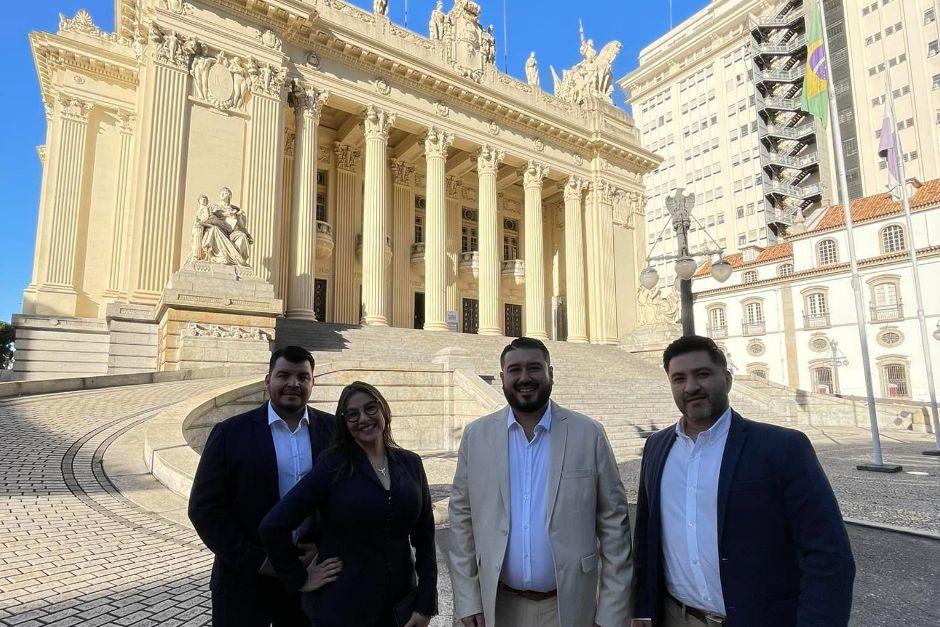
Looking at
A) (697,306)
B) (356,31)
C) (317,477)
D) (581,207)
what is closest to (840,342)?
(697,306)

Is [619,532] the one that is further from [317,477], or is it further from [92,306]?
[92,306]

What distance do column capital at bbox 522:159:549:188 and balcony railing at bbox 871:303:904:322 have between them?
23.0 m

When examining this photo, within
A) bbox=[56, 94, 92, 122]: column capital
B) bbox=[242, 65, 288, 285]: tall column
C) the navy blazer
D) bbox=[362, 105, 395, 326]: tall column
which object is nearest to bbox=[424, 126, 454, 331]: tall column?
bbox=[362, 105, 395, 326]: tall column

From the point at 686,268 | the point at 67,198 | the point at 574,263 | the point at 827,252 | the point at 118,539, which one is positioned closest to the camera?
the point at 118,539

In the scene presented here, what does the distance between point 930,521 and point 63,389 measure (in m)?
14.1

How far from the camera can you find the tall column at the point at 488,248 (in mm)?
24547

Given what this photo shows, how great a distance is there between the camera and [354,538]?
2072 millimetres

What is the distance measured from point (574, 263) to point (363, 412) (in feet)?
88.3

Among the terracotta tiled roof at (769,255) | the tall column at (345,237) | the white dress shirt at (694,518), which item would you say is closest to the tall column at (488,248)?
the tall column at (345,237)

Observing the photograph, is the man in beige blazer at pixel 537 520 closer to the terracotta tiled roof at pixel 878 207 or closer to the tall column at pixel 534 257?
the tall column at pixel 534 257

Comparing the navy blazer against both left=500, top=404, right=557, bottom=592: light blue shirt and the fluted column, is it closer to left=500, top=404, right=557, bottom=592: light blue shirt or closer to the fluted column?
left=500, top=404, right=557, bottom=592: light blue shirt

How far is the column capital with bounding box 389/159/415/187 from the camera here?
27625 mm

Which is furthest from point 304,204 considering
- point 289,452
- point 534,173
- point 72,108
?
point 289,452

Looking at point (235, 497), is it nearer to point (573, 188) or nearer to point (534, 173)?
point (534, 173)
